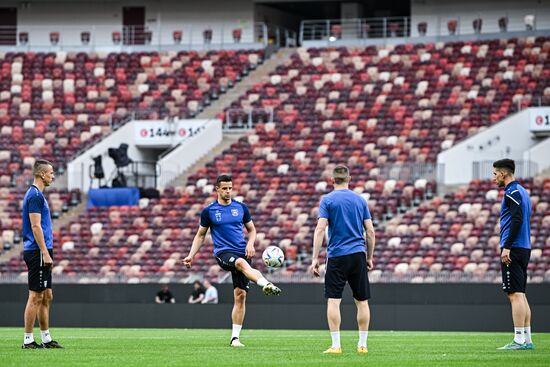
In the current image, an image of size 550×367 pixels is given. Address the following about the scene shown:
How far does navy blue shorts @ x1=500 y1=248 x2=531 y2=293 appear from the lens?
15.0 metres

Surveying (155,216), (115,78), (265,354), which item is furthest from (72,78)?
(265,354)

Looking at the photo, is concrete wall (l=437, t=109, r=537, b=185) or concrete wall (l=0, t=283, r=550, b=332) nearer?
concrete wall (l=0, t=283, r=550, b=332)

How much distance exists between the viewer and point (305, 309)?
2883 centimetres

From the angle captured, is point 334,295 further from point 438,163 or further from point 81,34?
point 81,34

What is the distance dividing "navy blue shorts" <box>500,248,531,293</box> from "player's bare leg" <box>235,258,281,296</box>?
2.69 m

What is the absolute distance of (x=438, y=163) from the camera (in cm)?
3697

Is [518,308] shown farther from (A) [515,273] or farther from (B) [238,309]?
(B) [238,309]

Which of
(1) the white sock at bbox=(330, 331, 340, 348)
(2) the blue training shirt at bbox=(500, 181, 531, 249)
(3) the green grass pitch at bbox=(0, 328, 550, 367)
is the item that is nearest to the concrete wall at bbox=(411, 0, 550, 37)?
(3) the green grass pitch at bbox=(0, 328, 550, 367)

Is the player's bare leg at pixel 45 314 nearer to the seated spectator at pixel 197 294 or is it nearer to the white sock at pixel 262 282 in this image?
the white sock at pixel 262 282

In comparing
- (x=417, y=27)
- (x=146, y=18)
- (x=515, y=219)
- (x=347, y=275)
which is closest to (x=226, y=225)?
(x=347, y=275)

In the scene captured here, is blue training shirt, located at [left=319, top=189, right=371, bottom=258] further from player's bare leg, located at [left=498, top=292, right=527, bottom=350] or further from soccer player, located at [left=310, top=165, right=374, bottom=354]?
player's bare leg, located at [left=498, top=292, right=527, bottom=350]

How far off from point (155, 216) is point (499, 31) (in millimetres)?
14962

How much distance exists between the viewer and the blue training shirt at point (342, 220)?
47.3 feet

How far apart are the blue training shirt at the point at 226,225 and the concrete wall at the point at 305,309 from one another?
11827 mm
